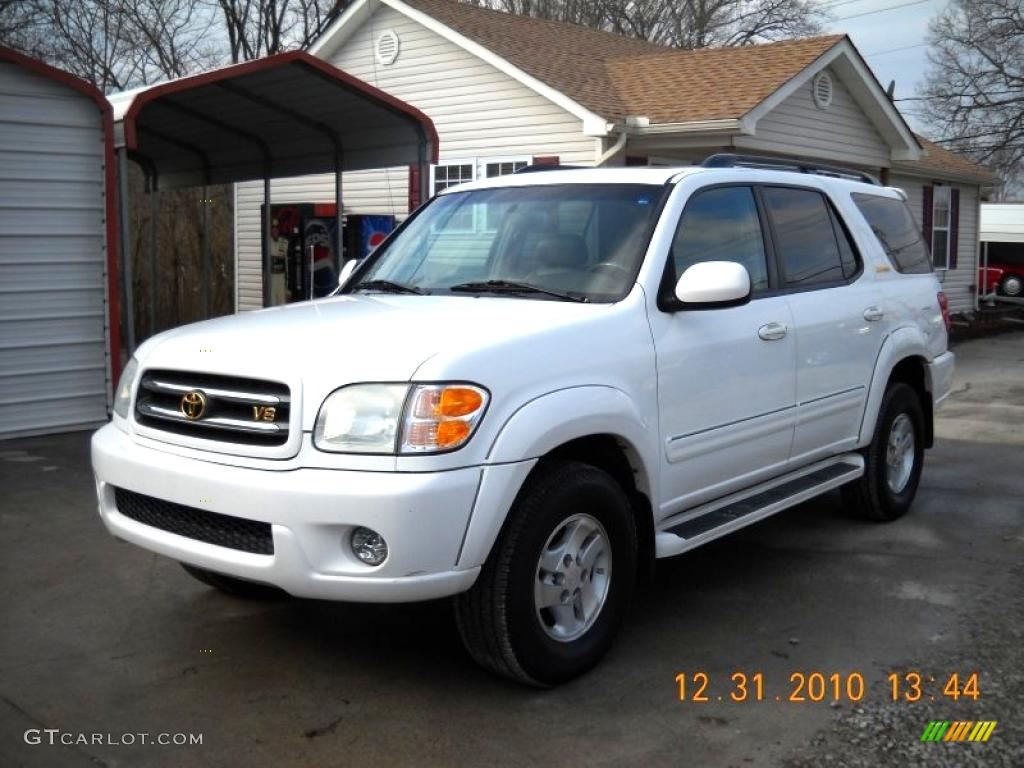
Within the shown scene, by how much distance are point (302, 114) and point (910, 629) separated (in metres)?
7.73

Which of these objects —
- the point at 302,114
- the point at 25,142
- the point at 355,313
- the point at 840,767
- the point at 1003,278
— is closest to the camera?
the point at 840,767

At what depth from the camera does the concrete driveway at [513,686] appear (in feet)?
12.3

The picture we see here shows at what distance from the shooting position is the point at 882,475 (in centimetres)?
652

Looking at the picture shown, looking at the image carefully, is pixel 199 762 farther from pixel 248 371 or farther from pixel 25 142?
pixel 25 142

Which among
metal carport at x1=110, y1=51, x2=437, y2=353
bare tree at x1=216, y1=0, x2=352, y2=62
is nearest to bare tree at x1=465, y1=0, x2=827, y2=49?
bare tree at x1=216, y1=0, x2=352, y2=62

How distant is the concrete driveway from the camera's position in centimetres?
376

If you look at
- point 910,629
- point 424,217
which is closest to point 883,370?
point 910,629

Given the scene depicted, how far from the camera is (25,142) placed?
8.79 m

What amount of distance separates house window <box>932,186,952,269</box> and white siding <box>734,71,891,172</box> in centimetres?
365

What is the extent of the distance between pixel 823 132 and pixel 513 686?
14.3m

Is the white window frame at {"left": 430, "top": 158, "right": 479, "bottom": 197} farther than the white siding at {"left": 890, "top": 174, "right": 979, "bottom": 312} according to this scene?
No

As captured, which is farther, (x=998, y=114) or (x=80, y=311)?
(x=998, y=114)

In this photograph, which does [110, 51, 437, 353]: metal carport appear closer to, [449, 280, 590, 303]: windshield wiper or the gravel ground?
[449, 280, 590, 303]: windshield wiper

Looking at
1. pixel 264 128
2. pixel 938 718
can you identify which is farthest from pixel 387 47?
pixel 938 718
